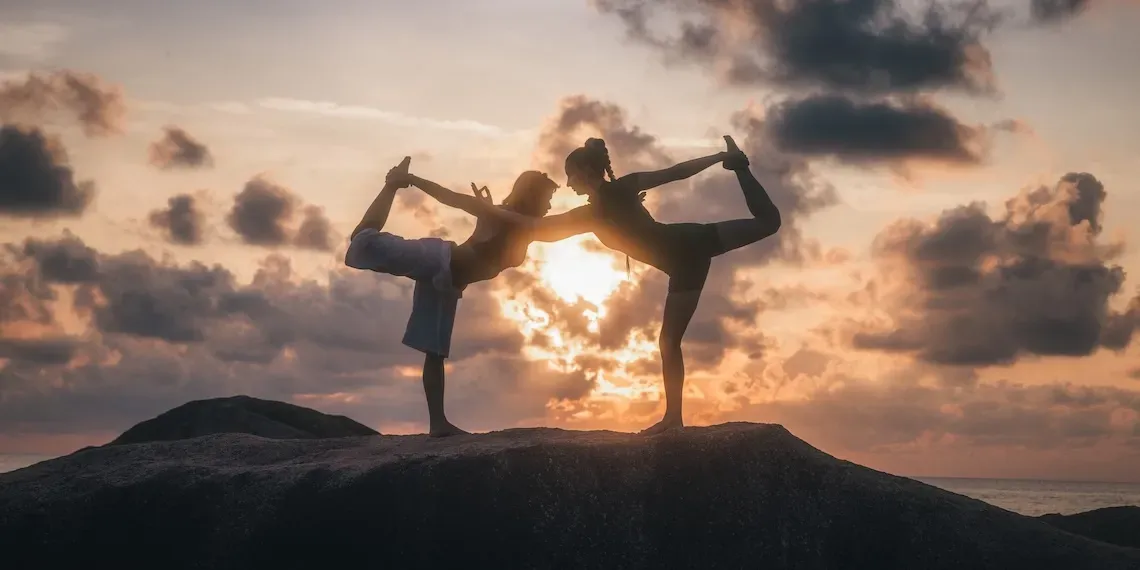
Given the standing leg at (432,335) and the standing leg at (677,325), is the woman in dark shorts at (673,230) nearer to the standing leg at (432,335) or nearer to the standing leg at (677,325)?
the standing leg at (677,325)

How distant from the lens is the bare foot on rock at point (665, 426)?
9.41 m

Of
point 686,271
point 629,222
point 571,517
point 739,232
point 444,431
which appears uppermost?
point 629,222

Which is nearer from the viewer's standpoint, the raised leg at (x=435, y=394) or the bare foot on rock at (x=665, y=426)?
the bare foot on rock at (x=665, y=426)

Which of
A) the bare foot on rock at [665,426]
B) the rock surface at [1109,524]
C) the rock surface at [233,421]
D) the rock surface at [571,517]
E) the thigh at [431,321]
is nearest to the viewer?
the rock surface at [571,517]

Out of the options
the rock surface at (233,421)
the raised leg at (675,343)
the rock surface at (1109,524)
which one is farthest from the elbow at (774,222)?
the rock surface at (233,421)

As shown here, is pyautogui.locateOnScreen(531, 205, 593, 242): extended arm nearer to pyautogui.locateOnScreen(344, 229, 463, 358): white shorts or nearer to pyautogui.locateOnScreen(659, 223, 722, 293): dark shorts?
pyautogui.locateOnScreen(659, 223, 722, 293): dark shorts

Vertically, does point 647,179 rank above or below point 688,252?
above

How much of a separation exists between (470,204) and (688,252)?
89.7 inches

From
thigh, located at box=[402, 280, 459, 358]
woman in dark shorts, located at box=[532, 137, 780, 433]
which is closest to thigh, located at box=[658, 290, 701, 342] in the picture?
woman in dark shorts, located at box=[532, 137, 780, 433]

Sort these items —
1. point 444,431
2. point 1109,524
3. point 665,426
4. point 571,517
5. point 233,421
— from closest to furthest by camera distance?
1. point 571,517
2. point 665,426
3. point 444,431
4. point 1109,524
5. point 233,421

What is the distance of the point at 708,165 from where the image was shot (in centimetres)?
988

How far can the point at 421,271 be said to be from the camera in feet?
35.6

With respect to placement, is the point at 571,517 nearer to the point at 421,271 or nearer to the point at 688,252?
the point at 688,252

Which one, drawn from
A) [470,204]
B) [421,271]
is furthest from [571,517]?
[470,204]
